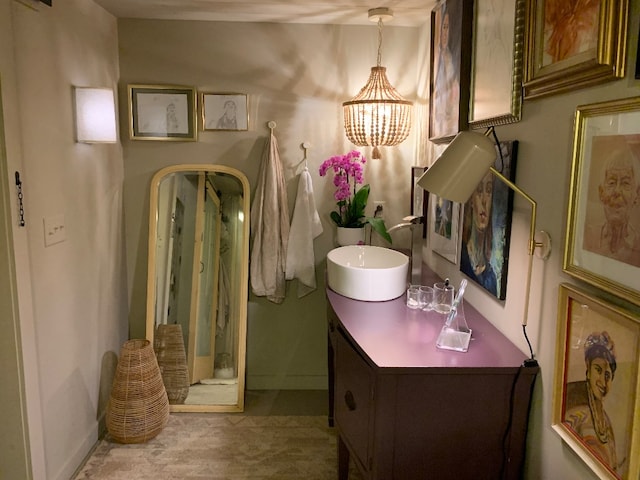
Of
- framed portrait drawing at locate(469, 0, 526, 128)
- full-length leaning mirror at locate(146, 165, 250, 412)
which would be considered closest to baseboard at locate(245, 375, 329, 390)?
full-length leaning mirror at locate(146, 165, 250, 412)

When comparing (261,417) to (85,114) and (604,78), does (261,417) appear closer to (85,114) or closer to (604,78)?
(85,114)


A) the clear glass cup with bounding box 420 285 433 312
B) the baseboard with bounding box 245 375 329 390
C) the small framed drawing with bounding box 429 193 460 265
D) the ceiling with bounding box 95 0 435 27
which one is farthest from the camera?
the baseboard with bounding box 245 375 329 390

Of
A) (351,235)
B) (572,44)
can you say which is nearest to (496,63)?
(572,44)

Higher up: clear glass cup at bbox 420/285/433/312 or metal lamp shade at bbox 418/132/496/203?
metal lamp shade at bbox 418/132/496/203

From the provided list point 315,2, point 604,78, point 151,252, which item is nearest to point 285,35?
point 315,2

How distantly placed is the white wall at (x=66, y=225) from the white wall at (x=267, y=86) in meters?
0.15

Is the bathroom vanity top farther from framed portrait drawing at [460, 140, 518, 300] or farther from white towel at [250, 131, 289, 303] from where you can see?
white towel at [250, 131, 289, 303]

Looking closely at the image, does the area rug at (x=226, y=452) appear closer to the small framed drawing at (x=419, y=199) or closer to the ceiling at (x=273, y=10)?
the small framed drawing at (x=419, y=199)

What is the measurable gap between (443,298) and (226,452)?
4.32ft

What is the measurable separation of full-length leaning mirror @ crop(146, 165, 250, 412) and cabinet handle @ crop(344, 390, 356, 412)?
3.98 ft

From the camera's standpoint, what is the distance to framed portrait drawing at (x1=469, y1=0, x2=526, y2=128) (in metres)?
1.50

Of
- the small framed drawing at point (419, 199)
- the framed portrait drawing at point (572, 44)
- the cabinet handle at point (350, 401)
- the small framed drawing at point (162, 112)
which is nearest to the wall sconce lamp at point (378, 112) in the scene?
the small framed drawing at point (419, 199)

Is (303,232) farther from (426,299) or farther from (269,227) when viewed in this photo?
(426,299)

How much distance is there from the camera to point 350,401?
5.69ft
